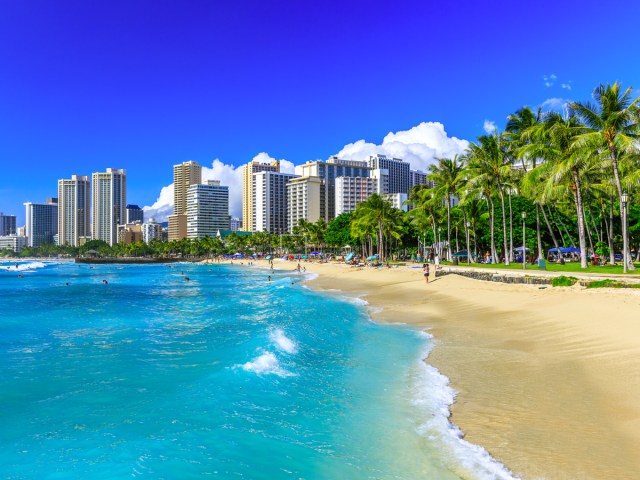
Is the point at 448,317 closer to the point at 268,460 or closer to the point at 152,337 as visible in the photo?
the point at 152,337

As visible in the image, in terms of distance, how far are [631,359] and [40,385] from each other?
1410cm

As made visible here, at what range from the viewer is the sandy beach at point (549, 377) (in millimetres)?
6324

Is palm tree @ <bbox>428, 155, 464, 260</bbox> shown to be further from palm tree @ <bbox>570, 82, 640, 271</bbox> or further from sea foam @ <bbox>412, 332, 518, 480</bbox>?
sea foam @ <bbox>412, 332, 518, 480</bbox>

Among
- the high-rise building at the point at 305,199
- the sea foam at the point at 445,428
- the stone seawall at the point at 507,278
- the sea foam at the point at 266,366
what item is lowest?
the sea foam at the point at 266,366

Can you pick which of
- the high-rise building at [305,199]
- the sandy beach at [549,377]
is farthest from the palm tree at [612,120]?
the high-rise building at [305,199]

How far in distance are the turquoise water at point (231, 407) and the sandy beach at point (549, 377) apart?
0.62 metres

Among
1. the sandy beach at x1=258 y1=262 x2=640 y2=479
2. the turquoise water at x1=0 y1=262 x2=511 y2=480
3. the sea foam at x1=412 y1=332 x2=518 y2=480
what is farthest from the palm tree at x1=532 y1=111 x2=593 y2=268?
the sea foam at x1=412 y1=332 x2=518 y2=480

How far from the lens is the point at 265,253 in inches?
6093

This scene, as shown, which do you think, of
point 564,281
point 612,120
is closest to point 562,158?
point 612,120

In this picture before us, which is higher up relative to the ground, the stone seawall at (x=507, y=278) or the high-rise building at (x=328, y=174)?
the high-rise building at (x=328, y=174)

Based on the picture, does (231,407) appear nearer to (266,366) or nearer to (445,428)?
(266,366)

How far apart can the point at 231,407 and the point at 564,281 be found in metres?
19.6

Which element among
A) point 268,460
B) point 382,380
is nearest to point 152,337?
point 382,380

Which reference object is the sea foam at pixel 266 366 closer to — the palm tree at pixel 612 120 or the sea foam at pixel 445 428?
the sea foam at pixel 445 428
